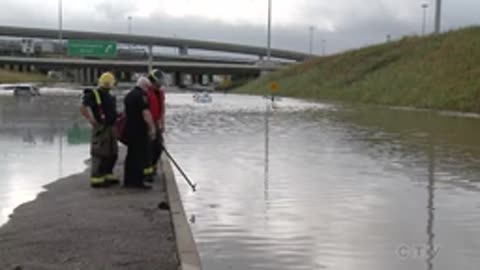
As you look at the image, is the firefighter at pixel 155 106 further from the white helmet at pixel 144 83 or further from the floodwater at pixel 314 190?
the floodwater at pixel 314 190

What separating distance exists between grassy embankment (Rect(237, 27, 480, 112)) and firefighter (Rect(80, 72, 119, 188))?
26649mm

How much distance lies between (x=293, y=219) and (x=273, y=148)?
26.4 feet

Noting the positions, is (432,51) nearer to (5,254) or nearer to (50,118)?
(50,118)

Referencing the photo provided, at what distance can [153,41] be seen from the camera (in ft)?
458

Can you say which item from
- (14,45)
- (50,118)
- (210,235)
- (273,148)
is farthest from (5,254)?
(14,45)

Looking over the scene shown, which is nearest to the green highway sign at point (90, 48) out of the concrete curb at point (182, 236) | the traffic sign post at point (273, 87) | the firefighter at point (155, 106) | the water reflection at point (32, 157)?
the traffic sign post at point (273, 87)

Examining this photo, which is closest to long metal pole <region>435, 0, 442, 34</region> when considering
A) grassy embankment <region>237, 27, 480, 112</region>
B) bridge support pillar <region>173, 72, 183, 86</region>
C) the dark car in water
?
grassy embankment <region>237, 27, 480, 112</region>

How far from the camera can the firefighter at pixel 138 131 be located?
32.9ft

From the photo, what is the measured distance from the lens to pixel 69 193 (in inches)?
401

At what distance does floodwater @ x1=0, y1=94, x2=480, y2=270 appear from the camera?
282 inches

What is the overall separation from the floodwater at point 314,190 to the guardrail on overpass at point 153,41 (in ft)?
370

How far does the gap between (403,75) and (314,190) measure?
39096 millimetres

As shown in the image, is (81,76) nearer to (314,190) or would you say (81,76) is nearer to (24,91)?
(24,91)

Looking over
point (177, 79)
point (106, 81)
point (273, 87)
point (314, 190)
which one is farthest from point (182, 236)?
point (177, 79)
